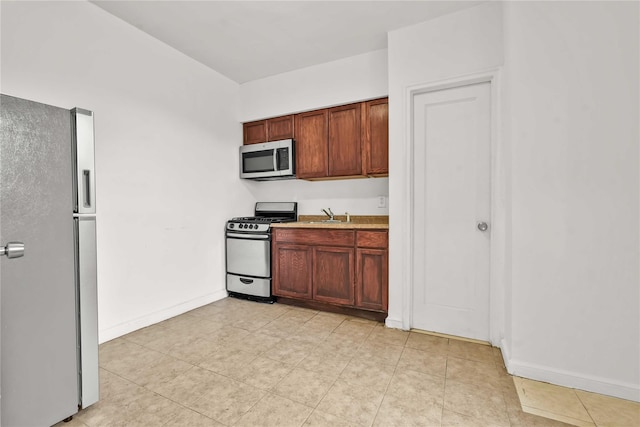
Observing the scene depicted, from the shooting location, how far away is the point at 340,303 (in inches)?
112

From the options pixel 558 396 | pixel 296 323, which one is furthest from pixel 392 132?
pixel 558 396

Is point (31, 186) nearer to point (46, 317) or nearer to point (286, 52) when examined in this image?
point (46, 317)

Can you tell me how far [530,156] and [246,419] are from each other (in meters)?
2.20

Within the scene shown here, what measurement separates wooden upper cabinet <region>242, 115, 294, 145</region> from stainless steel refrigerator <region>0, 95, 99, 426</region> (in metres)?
2.24

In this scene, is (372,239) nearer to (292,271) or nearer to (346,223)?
(346,223)

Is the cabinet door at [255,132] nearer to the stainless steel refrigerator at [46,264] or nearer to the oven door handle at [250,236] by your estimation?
the oven door handle at [250,236]

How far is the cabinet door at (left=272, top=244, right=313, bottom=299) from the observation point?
3035 mm

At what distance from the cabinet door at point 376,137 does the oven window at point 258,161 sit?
116cm

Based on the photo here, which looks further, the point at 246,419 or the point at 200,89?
the point at 200,89

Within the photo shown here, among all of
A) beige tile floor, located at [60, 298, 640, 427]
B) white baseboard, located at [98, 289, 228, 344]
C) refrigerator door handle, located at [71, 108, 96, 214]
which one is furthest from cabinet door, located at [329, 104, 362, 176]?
refrigerator door handle, located at [71, 108, 96, 214]

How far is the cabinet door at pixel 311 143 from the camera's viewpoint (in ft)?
10.5

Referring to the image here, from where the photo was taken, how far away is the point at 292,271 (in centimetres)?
312

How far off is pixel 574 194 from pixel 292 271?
2.40 meters

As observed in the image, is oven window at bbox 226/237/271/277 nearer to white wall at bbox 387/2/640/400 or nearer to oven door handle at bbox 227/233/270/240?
oven door handle at bbox 227/233/270/240
